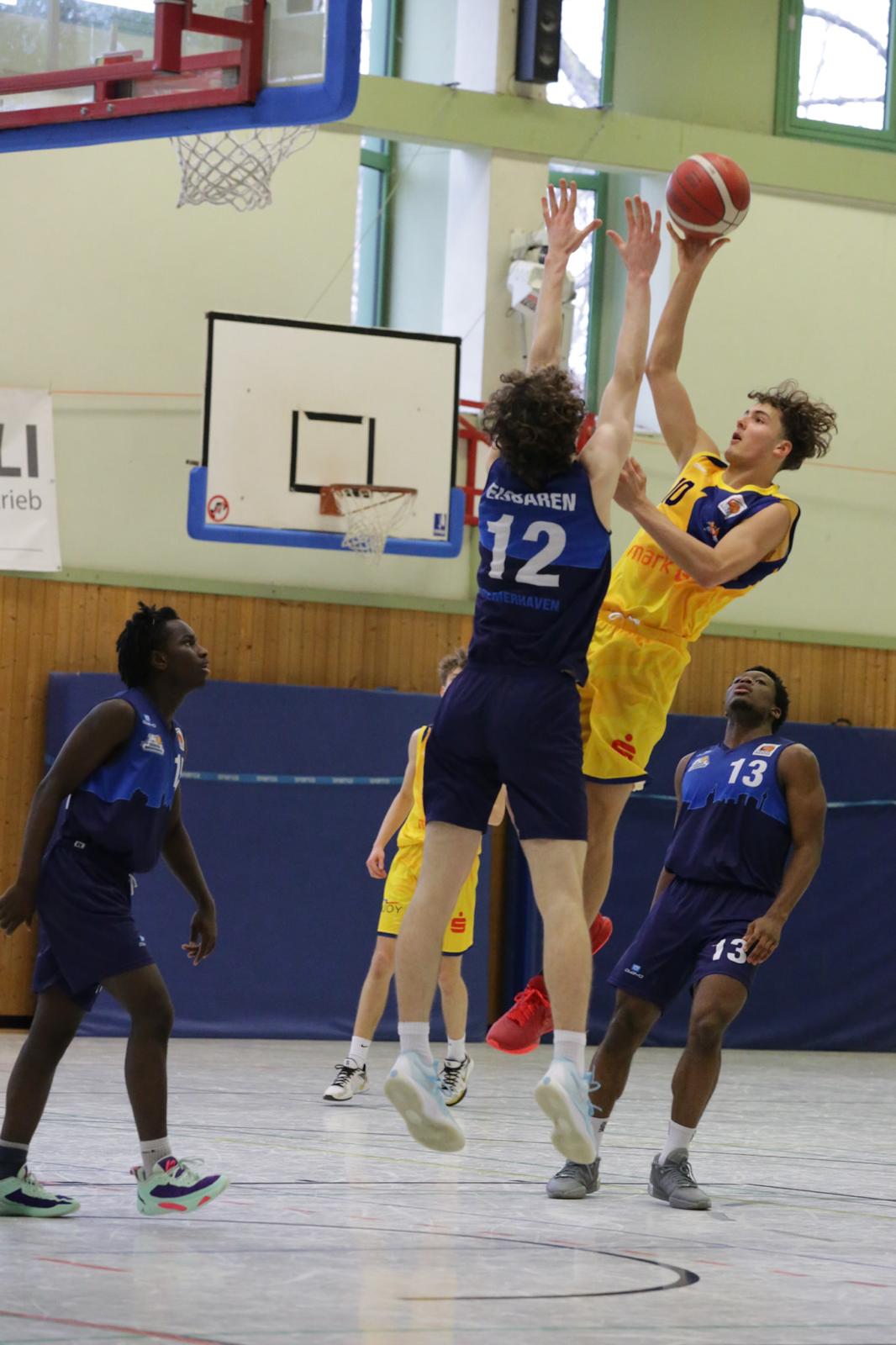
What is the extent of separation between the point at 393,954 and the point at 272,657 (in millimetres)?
4057

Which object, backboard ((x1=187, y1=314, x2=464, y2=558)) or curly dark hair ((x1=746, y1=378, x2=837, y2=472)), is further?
backboard ((x1=187, y1=314, x2=464, y2=558))

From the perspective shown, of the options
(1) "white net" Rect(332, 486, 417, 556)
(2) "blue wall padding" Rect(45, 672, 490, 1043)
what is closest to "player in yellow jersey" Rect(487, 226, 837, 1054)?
(1) "white net" Rect(332, 486, 417, 556)

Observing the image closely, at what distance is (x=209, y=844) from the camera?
1188 centimetres

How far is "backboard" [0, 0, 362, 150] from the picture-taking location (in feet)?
22.3

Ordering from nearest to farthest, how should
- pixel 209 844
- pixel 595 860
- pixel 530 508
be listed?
pixel 530 508 < pixel 595 860 < pixel 209 844

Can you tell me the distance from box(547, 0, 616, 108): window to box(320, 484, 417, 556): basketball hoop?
420 centimetres

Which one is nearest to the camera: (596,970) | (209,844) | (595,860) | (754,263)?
(595,860)

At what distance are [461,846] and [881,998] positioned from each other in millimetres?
9378

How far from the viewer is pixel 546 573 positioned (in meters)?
4.99

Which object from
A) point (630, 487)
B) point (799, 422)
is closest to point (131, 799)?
point (630, 487)

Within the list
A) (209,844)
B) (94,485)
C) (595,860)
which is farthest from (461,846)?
(94,485)

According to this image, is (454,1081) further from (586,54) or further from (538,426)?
(586,54)

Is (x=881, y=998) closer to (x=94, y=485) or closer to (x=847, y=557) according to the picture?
(x=847, y=557)

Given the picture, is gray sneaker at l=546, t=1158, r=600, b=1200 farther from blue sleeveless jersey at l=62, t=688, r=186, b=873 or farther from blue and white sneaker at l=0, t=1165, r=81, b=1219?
blue sleeveless jersey at l=62, t=688, r=186, b=873
